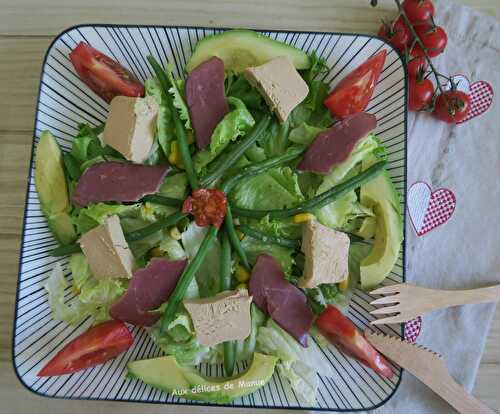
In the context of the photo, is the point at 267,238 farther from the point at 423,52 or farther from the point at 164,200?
the point at 423,52

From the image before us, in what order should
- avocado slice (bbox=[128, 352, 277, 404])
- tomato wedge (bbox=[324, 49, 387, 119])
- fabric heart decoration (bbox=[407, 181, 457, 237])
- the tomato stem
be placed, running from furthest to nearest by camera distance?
fabric heart decoration (bbox=[407, 181, 457, 237]), the tomato stem, tomato wedge (bbox=[324, 49, 387, 119]), avocado slice (bbox=[128, 352, 277, 404])

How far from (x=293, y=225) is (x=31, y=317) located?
121cm

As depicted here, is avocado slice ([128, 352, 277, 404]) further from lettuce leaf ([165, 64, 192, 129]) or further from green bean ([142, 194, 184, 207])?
lettuce leaf ([165, 64, 192, 129])

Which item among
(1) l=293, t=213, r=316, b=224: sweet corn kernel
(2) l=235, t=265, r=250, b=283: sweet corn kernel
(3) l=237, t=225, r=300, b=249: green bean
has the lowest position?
(2) l=235, t=265, r=250, b=283: sweet corn kernel

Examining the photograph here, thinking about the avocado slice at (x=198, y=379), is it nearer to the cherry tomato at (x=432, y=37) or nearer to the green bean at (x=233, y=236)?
the green bean at (x=233, y=236)

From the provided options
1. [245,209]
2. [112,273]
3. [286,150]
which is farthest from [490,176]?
[112,273]

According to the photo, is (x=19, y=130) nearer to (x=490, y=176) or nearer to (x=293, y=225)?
(x=293, y=225)

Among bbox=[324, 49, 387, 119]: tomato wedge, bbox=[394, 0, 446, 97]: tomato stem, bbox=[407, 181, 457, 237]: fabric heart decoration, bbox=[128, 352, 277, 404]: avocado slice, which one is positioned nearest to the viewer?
bbox=[128, 352, 277, 404]: avocado slice

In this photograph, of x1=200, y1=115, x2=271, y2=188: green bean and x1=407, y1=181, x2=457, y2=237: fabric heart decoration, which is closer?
x1=200, y1=115, x2=271, y2=188: green bean

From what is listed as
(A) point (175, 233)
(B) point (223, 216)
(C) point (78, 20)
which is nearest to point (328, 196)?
(B) point (223, 216)

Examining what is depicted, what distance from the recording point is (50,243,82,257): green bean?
2178 mm

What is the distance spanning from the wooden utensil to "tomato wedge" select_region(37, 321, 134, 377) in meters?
1.06

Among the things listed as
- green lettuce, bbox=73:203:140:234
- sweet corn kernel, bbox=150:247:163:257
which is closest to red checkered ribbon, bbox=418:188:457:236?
sweet corn kernel, bbox=150:247:163:257

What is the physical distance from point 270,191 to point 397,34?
977 mm
